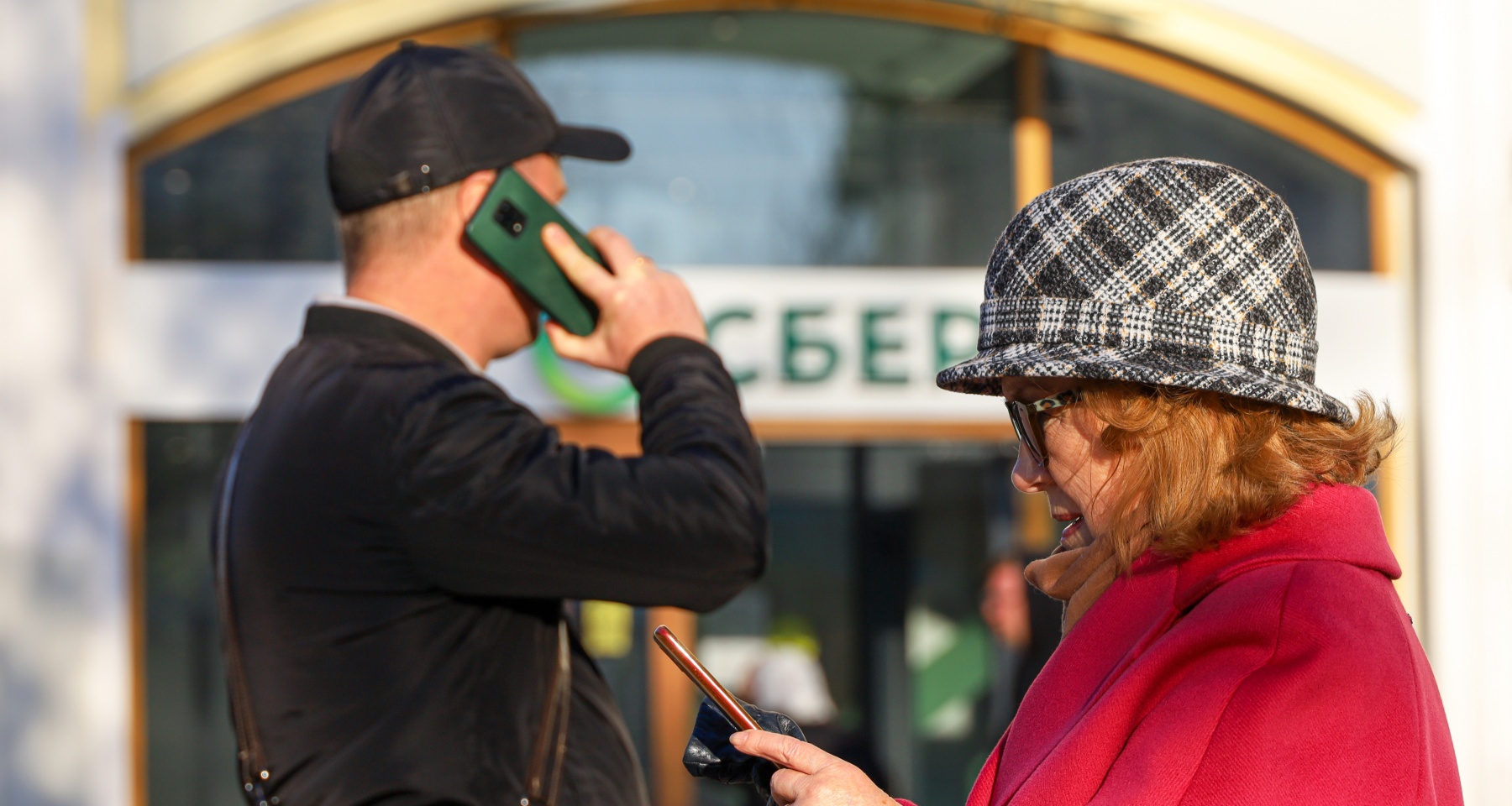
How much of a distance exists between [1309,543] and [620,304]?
2.93 ft

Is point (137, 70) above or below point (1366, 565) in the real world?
above

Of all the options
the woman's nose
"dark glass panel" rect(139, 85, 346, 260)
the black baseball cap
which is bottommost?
the woman's nose

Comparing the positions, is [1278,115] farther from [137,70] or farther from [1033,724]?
[1033,724]

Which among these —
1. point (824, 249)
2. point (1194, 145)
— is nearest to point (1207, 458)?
point (824, 249)

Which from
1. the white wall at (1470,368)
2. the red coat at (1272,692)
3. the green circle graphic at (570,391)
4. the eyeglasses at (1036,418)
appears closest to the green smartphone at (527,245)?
the eyeglasses at (1036,418)

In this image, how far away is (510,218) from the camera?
5.60 feet

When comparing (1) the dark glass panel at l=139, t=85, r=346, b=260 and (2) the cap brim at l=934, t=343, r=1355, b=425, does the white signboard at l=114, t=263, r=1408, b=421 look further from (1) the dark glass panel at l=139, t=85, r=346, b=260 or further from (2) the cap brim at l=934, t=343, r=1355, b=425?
(2) the cap brim at l=934, t=343, r=1355, b=425

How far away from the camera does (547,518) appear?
→ 1.47 metres

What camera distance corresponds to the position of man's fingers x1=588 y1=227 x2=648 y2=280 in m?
1.76

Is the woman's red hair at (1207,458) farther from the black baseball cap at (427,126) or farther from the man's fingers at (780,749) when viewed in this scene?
the black baseball cap at (427,126)

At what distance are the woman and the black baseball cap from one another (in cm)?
70

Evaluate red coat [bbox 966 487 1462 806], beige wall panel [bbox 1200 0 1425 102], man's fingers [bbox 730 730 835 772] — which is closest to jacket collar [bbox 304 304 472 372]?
man's fingers [bbox 730 730 835 772]

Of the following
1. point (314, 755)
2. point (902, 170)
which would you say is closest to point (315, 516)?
point (314, 755)

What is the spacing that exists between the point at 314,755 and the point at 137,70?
511cm
